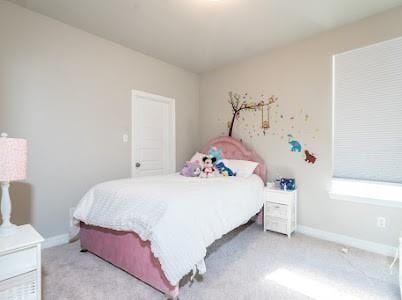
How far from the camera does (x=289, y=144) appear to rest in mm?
3162

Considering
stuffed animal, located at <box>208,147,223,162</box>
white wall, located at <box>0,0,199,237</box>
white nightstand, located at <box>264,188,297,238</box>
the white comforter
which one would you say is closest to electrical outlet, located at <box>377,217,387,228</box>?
white nightstand, located at <box>264,188,297,238</box>

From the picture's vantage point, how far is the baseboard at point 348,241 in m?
2.41

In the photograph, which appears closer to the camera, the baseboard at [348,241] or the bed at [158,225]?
→ the bed at [158,225]

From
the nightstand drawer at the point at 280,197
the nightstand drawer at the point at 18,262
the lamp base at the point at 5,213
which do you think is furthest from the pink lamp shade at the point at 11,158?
the nightstand drawer at the point at 280,197

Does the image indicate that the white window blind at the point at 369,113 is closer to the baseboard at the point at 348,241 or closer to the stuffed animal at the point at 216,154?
the baseboard at the point at 348,241

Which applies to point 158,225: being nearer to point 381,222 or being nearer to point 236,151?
point 236,151

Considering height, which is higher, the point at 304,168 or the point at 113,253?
the point at 304,168

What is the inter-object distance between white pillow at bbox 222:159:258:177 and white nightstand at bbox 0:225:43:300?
2.40 metres

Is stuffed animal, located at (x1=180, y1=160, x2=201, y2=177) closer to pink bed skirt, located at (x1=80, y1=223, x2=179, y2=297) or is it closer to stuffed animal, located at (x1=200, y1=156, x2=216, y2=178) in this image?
stuffed animal, located at (x1=200, y1=156, x2=216, y2=178)

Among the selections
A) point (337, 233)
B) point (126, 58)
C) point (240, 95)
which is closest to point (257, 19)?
point (240, 95)

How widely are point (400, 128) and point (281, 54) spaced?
172 cm

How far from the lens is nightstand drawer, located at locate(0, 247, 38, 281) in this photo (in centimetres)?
136

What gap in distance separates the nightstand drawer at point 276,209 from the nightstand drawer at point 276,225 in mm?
65

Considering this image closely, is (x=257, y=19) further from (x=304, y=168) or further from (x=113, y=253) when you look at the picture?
(x=113, y=253)
